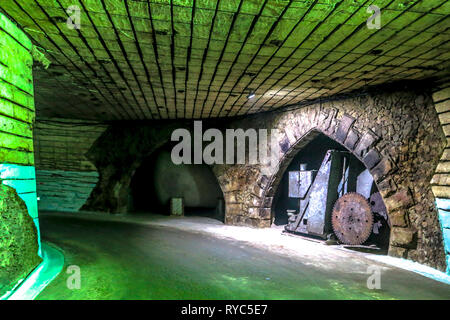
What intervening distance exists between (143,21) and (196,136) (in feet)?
19.0

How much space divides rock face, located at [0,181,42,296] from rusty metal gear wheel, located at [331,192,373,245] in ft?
15.9

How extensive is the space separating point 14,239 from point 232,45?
10.4ft

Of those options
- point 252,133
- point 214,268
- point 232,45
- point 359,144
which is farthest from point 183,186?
point 232,45

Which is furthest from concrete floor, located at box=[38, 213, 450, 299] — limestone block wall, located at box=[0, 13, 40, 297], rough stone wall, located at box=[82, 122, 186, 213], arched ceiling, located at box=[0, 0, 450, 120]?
arched ceiling, located at box=[0, 0, 450, 120]

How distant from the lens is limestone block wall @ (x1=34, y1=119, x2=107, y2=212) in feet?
29.6

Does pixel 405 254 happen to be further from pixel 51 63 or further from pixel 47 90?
pixel 47 90

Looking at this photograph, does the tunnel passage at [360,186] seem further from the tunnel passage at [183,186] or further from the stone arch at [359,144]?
the tunnel passage at [183,186]

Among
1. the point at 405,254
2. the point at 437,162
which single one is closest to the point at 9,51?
the point at 437,162

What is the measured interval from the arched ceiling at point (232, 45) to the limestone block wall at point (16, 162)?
0.28 meters

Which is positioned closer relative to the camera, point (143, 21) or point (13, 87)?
point (143, 21)

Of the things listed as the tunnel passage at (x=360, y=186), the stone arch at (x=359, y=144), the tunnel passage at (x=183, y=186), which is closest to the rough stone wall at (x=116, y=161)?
the tunnel passage at (x=183, y=186)

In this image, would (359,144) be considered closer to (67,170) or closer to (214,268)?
(214,268)

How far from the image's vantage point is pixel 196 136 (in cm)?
863

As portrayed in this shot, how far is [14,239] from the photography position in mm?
3123
